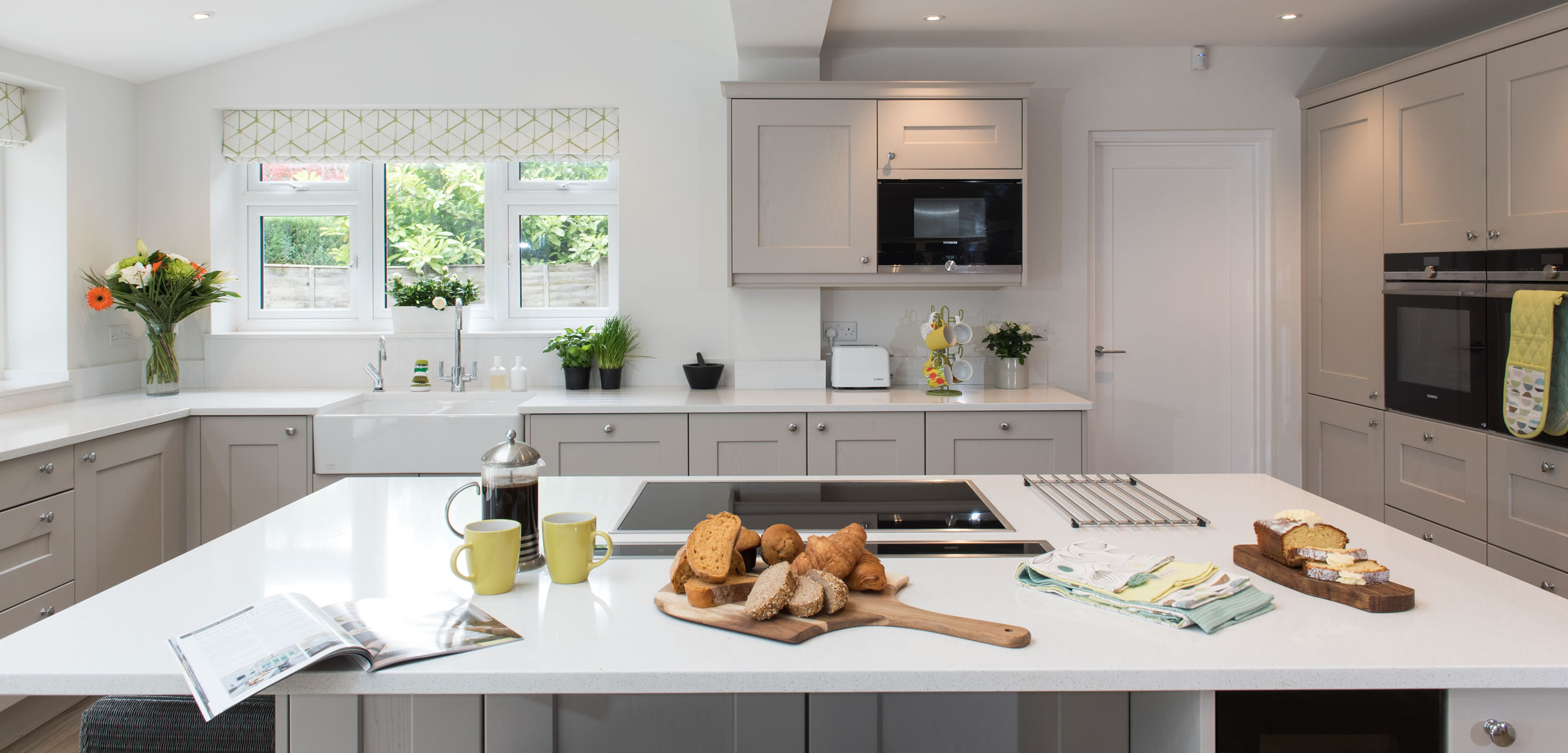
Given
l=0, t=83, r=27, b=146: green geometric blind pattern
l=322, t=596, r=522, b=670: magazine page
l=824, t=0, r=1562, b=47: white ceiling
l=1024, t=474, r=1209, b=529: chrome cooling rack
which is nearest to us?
l=322, t=596, r=522, b=670: magazine page

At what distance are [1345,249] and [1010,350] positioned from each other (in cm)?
139

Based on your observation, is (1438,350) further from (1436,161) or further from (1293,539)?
(1293,539)

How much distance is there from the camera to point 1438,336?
317cm

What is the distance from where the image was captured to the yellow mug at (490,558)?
126cm

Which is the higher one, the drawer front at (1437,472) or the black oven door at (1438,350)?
the black oven door at (1438,350)

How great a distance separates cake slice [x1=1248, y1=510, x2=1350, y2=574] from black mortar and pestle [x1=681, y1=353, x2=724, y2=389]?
2664mm

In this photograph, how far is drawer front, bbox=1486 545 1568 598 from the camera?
107 inches

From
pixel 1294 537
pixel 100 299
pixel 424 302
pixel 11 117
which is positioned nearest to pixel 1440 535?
Result: pixel 1294 537

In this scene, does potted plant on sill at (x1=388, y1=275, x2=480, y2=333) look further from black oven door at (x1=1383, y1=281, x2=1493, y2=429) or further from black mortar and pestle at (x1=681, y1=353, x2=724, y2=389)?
black oven door at (x1=1383, y1=281, x2=1493, y2=429)

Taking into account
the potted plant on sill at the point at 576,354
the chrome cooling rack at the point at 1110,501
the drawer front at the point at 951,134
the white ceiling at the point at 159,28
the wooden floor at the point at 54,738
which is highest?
the white ceiling at the point at 159,28

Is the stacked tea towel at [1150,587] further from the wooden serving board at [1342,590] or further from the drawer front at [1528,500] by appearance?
the drawer front at [1528,500]

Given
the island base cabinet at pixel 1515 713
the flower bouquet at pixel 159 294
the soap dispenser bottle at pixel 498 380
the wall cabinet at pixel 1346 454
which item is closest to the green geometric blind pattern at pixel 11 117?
the flower bouquet at pixel 159 294

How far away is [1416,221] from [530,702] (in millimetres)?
3454

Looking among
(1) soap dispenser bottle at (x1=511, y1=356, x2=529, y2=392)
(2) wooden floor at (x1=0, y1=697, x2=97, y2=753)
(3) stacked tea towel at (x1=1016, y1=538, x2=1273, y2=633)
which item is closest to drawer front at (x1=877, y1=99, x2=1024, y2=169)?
(1) soap dispenser bottle at (x1=511, y1=356, x2=529, y2=392)
